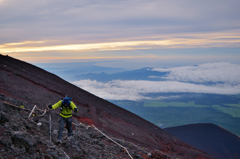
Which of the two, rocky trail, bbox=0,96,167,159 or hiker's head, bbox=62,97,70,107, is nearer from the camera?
rocky trail, bbox=0,96,167,159

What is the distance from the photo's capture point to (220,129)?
6744cm

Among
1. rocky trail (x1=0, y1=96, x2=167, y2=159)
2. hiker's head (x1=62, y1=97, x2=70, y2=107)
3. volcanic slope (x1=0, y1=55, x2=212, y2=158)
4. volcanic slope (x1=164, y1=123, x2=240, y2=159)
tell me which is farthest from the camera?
volcanic slope (x1=164, y1=123, x2=240, y2=159)

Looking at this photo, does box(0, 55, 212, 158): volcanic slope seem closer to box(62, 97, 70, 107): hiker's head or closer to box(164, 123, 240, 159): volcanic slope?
box(62, 97, 70, 107): hiker's head

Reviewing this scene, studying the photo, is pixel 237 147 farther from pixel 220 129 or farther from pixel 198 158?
pixel 198 158

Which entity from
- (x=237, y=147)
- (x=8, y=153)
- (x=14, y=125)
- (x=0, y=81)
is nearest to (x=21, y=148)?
(x=8, y=153)

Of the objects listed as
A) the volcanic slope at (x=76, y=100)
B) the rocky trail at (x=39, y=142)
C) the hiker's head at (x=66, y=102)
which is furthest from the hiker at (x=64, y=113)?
the volcanic slope at (x=76, y=100)

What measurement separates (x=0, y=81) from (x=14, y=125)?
1045cm

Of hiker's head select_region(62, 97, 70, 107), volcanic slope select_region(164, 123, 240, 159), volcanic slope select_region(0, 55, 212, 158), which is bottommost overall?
volcanic slope select_region(164, 123, 240, 159)

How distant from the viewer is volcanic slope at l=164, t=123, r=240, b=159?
201ft

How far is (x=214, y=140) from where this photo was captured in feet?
213

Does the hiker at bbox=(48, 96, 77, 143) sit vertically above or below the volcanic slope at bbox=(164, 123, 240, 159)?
above

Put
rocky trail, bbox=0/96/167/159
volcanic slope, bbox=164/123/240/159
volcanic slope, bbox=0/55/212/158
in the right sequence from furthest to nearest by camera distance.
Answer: volcanic slope, bbox=164/123/240/159 < volcanic slope, bbox=0/55/212/158 < rocky trail, bbox=0/96/167/159

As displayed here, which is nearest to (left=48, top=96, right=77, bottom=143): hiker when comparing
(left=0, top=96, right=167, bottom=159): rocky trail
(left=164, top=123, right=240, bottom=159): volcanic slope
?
(left=0, top=96, right=167, bottom=159): rocky trail

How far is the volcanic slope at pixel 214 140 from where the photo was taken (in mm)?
61219
